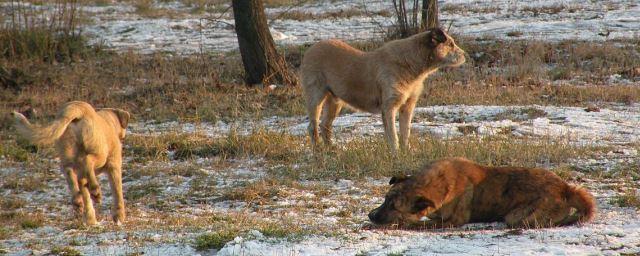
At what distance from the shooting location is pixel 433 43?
11297mm

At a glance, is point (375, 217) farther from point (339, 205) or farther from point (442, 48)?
point (442, 48)

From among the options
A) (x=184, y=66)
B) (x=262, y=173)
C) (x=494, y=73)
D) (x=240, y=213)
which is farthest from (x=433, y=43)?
(x=184, y=66)

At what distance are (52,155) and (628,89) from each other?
31.6ft

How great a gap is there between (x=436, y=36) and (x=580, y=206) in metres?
4.83

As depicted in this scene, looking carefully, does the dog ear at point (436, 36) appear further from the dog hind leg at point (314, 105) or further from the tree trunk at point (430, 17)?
the tree trunk at point (430, 17)

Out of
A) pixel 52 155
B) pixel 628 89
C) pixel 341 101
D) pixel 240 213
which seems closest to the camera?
pixel 240 213

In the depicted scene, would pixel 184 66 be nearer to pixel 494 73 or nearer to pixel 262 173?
pixel 494 73

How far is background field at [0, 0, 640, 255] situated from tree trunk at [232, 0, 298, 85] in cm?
61

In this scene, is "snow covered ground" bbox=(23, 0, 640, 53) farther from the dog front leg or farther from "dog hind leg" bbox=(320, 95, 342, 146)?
the dog front leg

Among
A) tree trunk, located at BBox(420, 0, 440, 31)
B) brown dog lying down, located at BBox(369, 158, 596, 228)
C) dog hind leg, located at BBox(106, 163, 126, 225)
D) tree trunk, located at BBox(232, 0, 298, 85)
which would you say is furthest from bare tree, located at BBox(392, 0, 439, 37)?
brown dog lying down, located at BBox(369, 158, 596, 228)

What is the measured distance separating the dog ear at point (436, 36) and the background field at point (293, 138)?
1220 mm

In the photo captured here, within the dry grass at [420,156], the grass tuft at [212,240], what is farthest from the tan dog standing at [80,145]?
the dry grass at [420,156]

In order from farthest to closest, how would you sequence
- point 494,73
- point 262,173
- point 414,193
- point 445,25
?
point 445,25
point 494,73
point 262,173
point 414,193

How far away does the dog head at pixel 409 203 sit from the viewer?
264 inches
